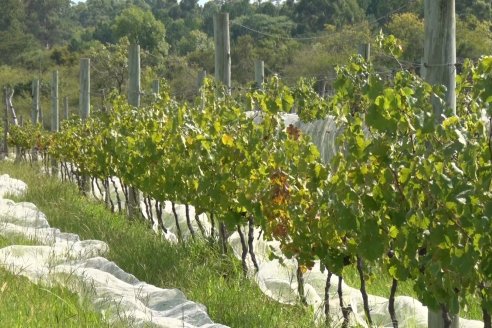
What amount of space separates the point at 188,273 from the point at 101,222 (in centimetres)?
322

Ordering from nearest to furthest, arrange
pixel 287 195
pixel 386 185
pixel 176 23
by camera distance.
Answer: pixel 386 185 → pixel 287 195 → pixel 176 23

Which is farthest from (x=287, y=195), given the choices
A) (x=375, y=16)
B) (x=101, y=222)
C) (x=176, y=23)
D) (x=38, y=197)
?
(x=176, y=23)

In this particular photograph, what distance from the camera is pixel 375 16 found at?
→ 216ft

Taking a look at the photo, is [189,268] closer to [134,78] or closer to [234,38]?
[134,78]

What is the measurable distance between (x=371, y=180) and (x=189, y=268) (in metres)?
2.73

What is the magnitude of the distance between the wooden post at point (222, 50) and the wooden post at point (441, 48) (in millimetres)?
4444

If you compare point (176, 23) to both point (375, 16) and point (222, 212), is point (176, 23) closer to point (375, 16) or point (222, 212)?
point (375, 16)

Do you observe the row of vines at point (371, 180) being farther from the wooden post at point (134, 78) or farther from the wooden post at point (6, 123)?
the wooden post at point (6, 123)

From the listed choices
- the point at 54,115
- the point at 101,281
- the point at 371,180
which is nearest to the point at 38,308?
the point at 101,281

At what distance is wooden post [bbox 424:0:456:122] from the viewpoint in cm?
491

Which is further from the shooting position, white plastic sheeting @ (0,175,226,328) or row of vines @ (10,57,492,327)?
white plastic sheeting @ (0,175,226,328)

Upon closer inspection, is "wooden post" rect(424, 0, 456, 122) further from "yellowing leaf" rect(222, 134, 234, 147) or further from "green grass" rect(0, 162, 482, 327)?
"yellowing leaf" rect(222, 134, 234, 147)

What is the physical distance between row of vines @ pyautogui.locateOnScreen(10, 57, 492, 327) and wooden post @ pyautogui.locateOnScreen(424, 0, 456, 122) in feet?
0.41

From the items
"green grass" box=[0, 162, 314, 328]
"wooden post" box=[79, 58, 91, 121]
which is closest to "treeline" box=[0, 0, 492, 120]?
"wooden post" box=[79, 58, 91, 121]
